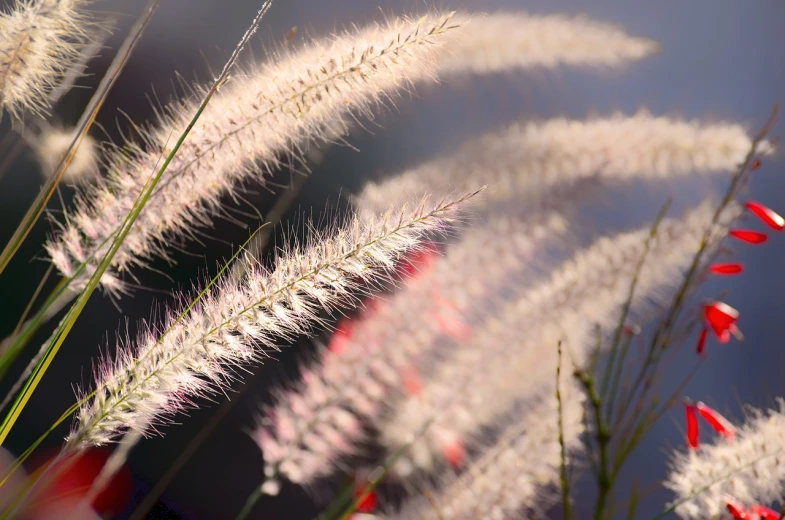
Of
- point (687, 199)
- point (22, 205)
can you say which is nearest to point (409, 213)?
point (687, 199)

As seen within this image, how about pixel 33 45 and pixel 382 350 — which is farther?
pixel 382 350

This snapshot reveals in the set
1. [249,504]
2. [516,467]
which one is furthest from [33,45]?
[516,467]

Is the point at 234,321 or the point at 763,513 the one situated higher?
the point at 234,321

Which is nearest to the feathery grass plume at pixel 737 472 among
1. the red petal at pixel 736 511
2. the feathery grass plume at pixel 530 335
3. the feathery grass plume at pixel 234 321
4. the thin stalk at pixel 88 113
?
the red petal at pixel 736 511

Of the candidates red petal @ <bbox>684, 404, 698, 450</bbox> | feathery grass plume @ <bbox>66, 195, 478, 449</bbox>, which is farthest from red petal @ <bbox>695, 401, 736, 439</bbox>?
feathery grass plume @ <bbox>66, 195, 478, 449</bbox>

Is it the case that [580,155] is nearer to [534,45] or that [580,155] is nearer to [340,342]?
[534,45]

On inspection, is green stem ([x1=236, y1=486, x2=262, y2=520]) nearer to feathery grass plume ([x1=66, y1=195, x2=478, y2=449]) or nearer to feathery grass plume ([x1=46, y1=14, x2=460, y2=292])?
feathery grass plume ([x1=66, y1=195, x2=478, y2=449])
